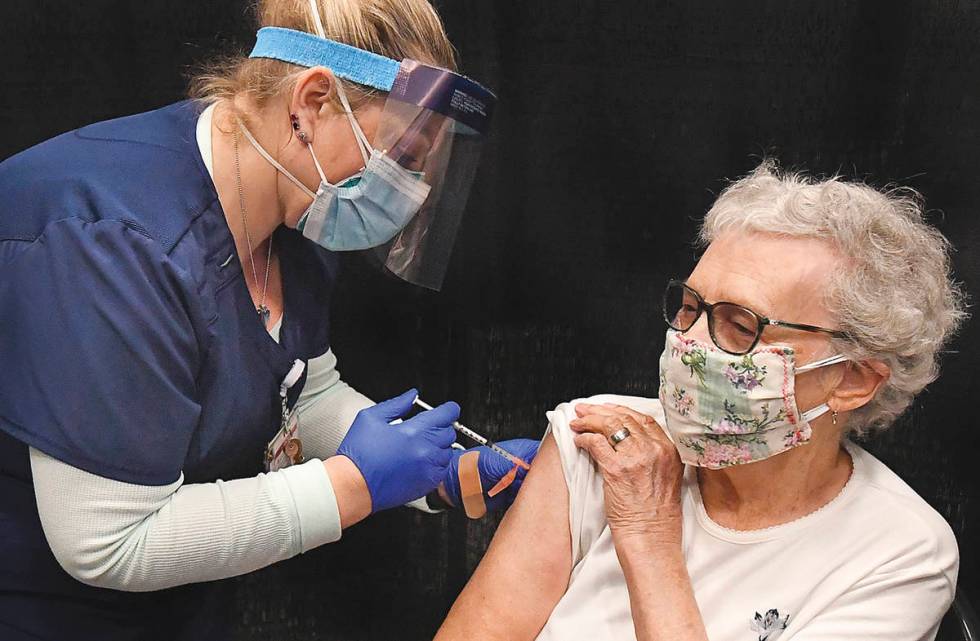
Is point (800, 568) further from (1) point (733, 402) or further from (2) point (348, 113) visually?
(2) point (348, 113)

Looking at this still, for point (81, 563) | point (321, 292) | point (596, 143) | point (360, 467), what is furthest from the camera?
point (596, 143)

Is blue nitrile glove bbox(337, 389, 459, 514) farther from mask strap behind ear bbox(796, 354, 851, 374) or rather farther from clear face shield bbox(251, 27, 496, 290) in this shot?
mask strap behind ear bbox(796, 354, 851, 374)

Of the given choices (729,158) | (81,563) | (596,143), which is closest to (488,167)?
(596,143)

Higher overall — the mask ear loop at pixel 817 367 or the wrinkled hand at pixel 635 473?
the mask ear loop at pixel 817 367

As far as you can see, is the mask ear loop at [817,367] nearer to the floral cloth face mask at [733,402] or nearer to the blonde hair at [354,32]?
the floral cloth face mask at [733,402]

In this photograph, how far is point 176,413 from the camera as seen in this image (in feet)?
4.72

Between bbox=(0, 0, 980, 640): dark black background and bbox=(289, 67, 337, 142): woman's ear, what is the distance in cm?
96

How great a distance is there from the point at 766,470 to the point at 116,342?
1.00 m

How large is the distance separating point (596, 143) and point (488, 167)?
310 millimetres

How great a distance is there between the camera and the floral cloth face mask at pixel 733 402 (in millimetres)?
1495

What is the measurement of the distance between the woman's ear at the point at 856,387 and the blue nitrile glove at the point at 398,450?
66 centimetres

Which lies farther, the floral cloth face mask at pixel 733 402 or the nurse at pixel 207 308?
the floral cloth face mask at pixel 733 402

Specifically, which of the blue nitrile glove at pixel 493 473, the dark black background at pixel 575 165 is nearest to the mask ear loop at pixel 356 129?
the blue nitrile glove at pixel 493 473

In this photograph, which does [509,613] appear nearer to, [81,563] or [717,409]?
[717,409]
